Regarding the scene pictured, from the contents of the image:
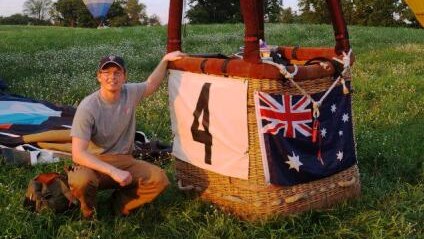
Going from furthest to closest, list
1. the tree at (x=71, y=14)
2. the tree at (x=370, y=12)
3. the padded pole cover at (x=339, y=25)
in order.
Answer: the tree at (x=71, y=14), the tree at (x=370, y=12), the padded pole cover at (x=339, y=25)

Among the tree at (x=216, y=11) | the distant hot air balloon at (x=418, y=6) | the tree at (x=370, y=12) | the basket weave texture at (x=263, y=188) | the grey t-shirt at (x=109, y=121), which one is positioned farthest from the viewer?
the tree at (x=216, y=11)

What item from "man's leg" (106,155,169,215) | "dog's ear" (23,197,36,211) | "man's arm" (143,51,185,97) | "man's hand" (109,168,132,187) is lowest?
"dog's ear" (23,197,36,211)

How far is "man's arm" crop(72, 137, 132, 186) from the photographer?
3.94 m

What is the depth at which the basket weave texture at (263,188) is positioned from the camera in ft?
12.8

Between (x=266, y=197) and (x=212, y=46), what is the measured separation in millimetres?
12774

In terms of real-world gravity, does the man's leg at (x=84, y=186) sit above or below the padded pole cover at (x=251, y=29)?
below

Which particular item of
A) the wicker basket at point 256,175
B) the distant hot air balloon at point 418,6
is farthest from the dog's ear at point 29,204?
the distant hot air balloon at point 418,6

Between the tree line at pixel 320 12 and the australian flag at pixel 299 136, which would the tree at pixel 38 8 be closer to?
the tree line at pixel 320 12

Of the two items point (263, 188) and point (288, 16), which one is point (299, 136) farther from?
point (288, 16)

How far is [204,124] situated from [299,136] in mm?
697

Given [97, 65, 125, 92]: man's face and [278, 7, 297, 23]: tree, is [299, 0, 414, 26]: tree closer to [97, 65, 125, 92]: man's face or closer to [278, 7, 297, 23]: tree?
[278, 7, 297, 23]: tree

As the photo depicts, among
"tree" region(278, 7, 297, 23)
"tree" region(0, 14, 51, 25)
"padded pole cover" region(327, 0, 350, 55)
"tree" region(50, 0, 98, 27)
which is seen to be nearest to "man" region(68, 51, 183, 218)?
"padded pole cover" region(327, 0, 350, 55)

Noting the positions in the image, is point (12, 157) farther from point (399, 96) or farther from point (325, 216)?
point (399, 96)

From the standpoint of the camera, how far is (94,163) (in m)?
3.96
